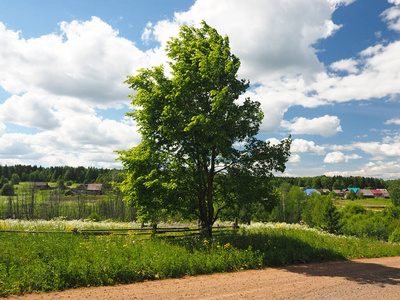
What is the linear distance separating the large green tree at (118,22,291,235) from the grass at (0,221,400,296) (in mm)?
2507

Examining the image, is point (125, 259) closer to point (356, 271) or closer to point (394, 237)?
point (356, 271)

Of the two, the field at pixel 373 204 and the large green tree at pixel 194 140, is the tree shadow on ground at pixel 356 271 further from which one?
the field at pixel 373 204

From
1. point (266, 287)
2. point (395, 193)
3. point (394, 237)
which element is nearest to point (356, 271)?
point (266, 287)

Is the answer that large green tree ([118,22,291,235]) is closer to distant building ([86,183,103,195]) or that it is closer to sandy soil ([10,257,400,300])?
sandy soil ([10,257,400,300])

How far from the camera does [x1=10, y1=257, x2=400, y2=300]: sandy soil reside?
711 cm

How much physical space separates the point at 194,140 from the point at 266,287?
8042 mm

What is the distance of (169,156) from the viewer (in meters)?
14.8

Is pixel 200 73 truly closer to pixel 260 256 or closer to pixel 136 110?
pixel 136 110

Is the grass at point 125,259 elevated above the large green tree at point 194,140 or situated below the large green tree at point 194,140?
below

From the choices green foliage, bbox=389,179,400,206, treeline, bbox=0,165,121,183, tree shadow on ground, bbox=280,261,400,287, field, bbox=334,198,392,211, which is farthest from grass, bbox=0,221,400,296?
treeline, bbox=0,165,121,183

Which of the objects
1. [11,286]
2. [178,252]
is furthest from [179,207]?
[11,286]

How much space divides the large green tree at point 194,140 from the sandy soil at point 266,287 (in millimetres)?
4786

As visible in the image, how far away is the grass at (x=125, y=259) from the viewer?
766cm

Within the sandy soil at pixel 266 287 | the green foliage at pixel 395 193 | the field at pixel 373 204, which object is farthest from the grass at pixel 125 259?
the field at pixel 373 204
